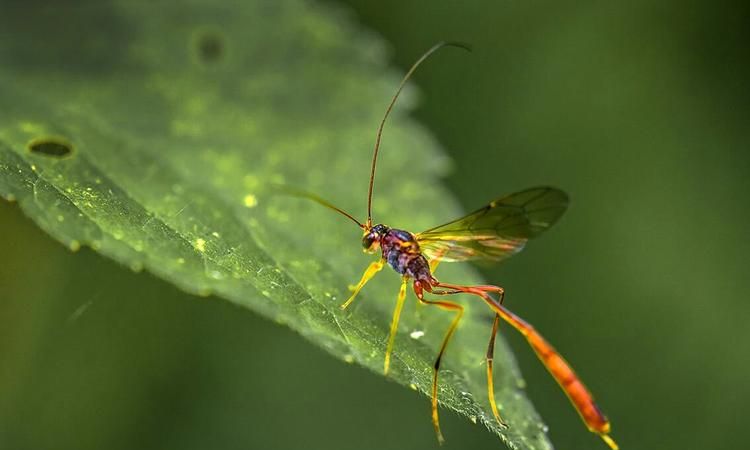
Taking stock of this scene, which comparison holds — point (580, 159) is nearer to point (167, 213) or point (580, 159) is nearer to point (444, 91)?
point (444, 91)

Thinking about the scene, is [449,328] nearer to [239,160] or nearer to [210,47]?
[239,160]

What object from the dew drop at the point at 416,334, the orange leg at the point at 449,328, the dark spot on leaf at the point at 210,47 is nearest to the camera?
the orange leg at the point at 449,328

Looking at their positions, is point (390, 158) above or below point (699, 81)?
below

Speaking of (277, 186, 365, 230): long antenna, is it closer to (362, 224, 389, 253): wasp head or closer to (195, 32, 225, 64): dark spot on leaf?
(362, 224, 389, 253): wasp head

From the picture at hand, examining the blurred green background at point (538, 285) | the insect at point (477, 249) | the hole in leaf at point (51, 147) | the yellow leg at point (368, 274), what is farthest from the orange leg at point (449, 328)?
the hole in leaf at point (51, 147)

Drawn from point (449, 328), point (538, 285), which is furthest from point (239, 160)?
point (538, 285)

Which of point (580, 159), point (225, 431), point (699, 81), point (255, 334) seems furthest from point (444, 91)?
point (225, 431)

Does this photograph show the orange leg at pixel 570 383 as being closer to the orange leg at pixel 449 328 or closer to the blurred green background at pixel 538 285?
the orange leg at pixel 449 328
